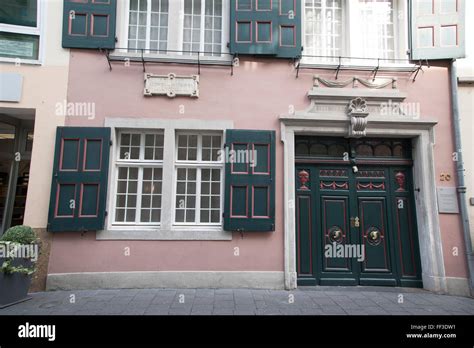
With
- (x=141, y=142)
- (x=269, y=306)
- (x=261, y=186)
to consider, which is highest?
(x=141, y=142)

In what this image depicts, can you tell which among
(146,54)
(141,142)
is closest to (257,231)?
(141,142)

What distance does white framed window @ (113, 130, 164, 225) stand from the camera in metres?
6.12

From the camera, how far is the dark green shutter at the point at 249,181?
5.88m

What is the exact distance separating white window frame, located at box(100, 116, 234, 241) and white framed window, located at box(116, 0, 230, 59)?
5.13 feet

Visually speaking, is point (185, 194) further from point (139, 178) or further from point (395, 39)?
point (395, 39)

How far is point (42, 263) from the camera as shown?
18.7 ft

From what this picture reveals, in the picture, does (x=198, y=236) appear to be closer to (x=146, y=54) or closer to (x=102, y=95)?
(x=102, y=95)

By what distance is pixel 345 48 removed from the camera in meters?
6.69

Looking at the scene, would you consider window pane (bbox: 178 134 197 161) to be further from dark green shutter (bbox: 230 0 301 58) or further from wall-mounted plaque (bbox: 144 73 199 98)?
dark green shutter (bbox: 230 0 301 58)

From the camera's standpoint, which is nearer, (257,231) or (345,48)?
(257,231)

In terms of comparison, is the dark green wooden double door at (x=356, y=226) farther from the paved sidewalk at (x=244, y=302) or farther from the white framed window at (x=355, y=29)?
the white framed window at (x=355, y=29)

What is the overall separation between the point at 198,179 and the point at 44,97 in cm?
354

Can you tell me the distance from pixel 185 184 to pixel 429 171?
16.8 feet

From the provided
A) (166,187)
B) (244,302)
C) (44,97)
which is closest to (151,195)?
(166,187)
